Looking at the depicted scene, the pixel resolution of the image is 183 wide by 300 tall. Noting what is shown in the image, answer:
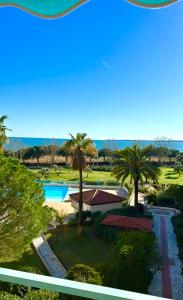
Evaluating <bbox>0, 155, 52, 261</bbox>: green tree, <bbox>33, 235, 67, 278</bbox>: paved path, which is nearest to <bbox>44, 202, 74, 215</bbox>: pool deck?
<bbox>33, 235, 67, 278</bbox>: paved path

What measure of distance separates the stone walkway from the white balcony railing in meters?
13.0

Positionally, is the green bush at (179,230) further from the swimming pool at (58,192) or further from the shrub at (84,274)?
the swimming pool at (58,192)

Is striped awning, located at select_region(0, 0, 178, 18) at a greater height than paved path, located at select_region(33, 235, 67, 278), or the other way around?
striped awning, located at select_region(0, 0, 178, 18)

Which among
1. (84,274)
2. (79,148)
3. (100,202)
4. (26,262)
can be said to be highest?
(79,148)

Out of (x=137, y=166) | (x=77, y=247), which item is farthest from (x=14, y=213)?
(x=137, y=166)

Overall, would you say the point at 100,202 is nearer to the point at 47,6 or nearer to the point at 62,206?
the point at 62,206

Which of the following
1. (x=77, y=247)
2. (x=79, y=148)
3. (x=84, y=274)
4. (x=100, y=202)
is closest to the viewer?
(x=84, y=274)

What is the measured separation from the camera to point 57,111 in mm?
100875

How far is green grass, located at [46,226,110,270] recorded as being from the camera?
56.6 ft

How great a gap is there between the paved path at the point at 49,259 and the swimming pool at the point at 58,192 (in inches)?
617

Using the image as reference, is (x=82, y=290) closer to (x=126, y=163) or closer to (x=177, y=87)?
(x=126, y=163)

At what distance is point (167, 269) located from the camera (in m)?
16.1

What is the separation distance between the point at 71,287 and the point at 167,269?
636 inches

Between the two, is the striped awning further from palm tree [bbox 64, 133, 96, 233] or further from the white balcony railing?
palm tree [bbox 64, 133, 96, 233]
